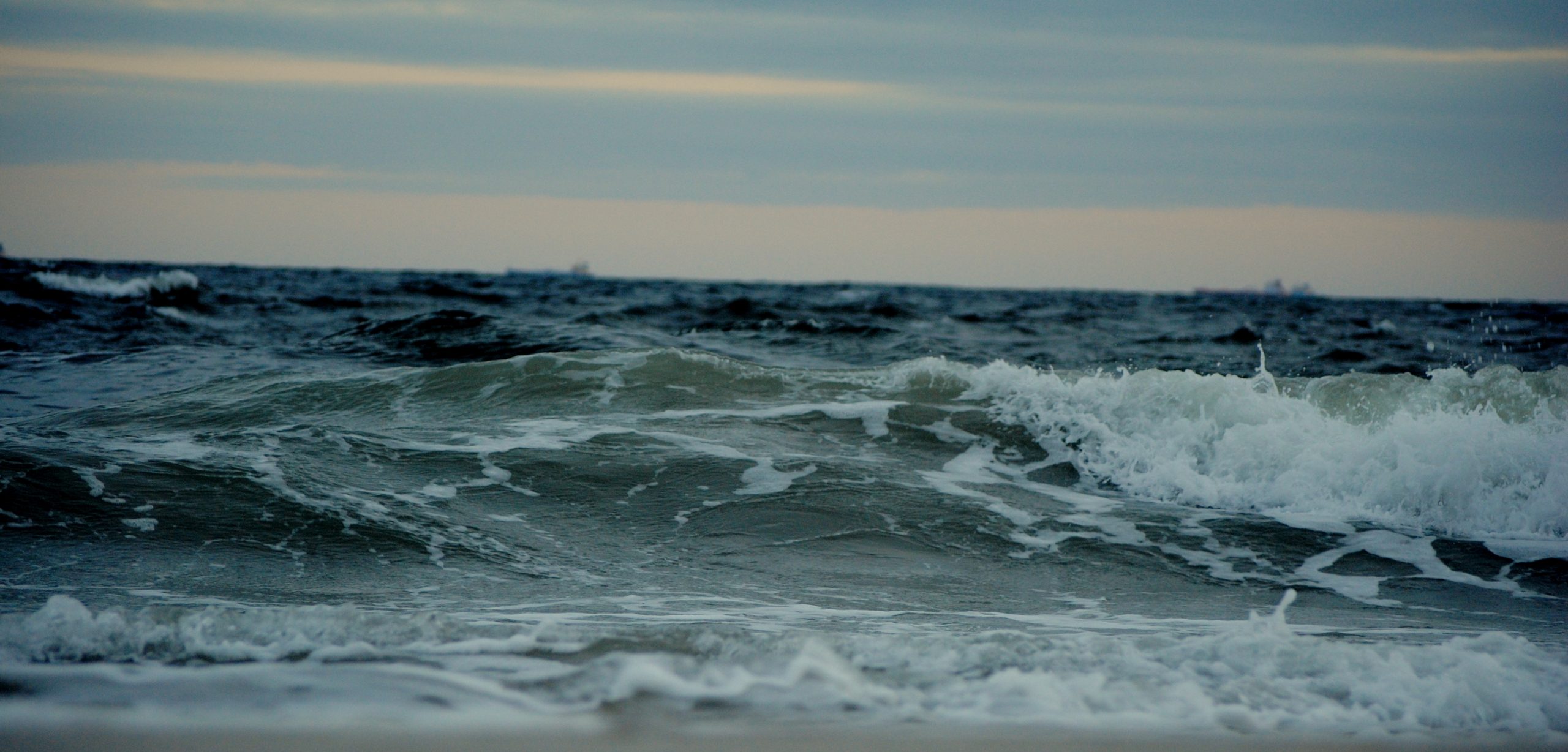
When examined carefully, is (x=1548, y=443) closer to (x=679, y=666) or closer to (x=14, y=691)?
(x=679, y=666)

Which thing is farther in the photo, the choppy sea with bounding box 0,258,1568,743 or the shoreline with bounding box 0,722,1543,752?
the choppy sea with bounding box 0,258,1568,743

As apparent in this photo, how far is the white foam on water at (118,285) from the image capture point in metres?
21.3

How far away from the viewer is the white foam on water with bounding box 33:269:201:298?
21.3 meters

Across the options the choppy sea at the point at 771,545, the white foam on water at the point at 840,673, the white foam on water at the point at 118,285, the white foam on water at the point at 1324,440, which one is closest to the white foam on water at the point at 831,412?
the choppy sea at the point at 771,545

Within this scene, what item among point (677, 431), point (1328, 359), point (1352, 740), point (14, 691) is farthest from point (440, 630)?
point (1328, 359)

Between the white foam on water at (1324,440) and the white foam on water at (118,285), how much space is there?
60.4ft

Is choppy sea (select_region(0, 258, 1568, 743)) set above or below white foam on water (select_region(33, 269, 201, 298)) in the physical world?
below

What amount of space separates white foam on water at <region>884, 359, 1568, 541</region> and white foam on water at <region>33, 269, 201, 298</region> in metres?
18.4

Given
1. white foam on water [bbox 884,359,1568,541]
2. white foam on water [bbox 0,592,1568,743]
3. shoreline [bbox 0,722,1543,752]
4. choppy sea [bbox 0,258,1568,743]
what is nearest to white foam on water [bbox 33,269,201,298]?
choppy sea [bbox 0,258,1568,743]

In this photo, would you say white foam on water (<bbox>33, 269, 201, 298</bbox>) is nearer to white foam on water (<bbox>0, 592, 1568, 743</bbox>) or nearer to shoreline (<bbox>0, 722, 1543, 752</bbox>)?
white foam on water (<bbox>0, 592, 1568, 743</bbox>)

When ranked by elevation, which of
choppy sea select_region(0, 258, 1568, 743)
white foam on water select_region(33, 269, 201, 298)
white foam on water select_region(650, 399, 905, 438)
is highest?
white foam on water select_region(33, 269, 201, 298)

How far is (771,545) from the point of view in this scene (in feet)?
18.4

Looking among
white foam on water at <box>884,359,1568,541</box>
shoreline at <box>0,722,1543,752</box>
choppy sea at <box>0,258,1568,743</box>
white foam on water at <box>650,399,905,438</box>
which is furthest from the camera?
white foam on water at <box>650,399,905,438</box>

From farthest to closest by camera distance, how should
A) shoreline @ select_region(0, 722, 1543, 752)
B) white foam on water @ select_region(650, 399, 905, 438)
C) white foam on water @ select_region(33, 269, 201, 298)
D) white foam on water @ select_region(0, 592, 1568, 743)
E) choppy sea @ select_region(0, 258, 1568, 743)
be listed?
white foam on water @ select_region(33, 269, 201, 298), white foam on water @ select_region(650, 399, 905, 438), choppy sea @ select_region(0, 258, 1568, 743), white foam on water @ select_region(0, 592, 1568, 743), shoreline @ select_region(0, 722, 1543, 752)
